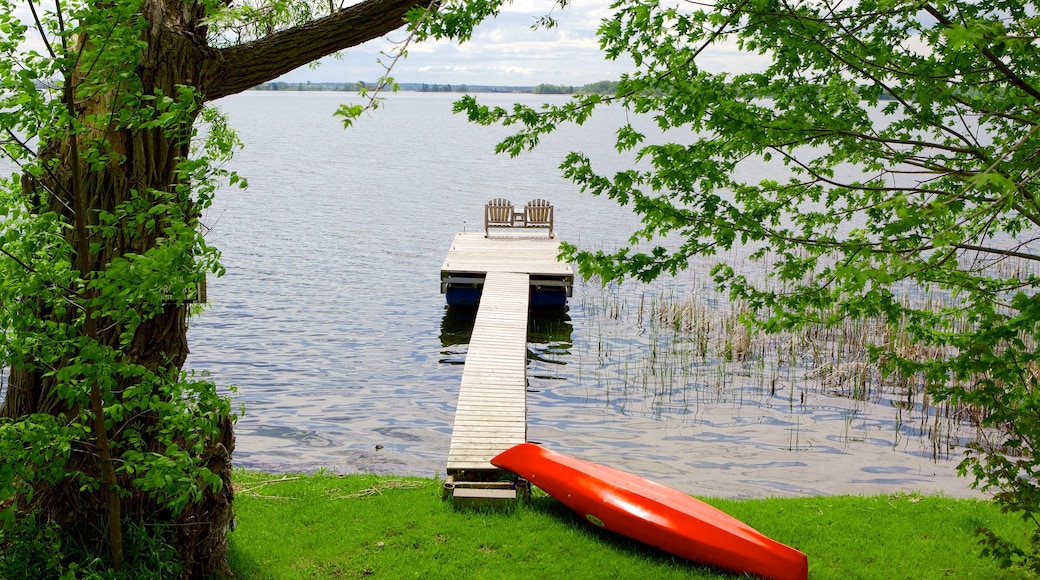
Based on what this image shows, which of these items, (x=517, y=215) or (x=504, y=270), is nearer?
(x=504, y=270)

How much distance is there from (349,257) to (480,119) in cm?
2090

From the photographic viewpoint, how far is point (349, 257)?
87.6 ft

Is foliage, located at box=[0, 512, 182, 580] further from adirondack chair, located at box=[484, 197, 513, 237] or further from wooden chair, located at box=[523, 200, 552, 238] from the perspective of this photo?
wooden chair, located at box=[523, 200, 552, 238]

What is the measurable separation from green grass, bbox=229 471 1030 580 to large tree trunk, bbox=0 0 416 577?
984mm

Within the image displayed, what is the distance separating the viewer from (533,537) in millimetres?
8023

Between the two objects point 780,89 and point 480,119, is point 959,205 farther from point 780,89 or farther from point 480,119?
point 480,119

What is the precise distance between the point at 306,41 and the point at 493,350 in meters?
7.93

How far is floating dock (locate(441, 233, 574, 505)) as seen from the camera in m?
9.32

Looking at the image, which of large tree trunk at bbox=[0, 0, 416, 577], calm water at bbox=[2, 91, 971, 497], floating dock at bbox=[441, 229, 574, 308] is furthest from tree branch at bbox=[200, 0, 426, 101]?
floating dock at bbox=[441, 229, 574, 308]

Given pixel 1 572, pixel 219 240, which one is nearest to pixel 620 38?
pixel 1 572

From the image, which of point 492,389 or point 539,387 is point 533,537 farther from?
point 539,387

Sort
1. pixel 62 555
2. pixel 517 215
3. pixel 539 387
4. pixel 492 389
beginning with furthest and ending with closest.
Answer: pixel 517 215 < pixel 539 387 < pixel 492 389 < pixel 62 555

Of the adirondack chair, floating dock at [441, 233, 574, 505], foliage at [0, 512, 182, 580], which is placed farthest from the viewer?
the adirondack chair

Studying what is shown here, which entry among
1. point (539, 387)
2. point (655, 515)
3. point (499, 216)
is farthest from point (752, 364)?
point (499, 216)
